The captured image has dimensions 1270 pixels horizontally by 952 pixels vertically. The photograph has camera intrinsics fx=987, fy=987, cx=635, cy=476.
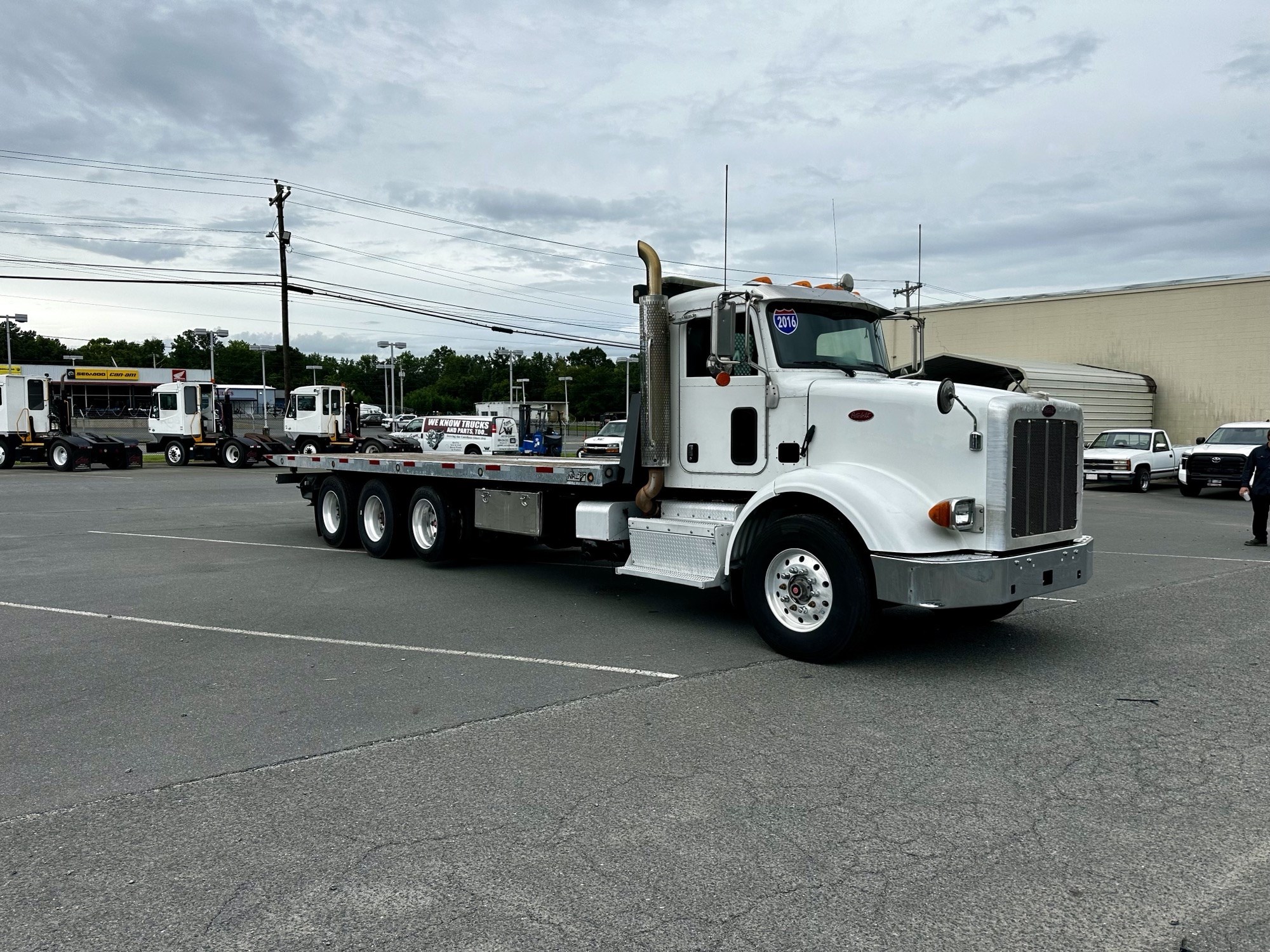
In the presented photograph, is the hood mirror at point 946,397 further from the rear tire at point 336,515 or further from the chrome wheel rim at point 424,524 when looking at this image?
the rear tire at point 336,515

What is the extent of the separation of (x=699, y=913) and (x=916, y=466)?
158 inches

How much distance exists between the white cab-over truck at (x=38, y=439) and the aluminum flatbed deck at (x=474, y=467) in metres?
20.5

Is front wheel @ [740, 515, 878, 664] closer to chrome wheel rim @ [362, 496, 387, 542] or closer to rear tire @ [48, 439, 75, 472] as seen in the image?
chrome wheel rim @ [362, 496, 387, 542]

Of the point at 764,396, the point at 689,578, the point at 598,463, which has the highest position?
the point at 764,396

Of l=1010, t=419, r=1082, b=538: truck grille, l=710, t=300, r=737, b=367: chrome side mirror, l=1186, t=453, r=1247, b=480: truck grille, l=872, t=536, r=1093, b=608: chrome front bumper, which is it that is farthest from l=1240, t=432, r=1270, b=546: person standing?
l=1186, t=453, r=1247, b=480: truck grille

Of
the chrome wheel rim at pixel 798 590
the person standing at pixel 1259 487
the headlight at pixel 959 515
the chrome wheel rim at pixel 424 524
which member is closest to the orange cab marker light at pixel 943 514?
the headlight at pixel 959 515

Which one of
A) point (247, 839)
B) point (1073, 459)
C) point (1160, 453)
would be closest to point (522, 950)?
point (247, 839)

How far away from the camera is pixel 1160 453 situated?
87.5 feet

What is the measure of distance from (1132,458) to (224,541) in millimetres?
22524

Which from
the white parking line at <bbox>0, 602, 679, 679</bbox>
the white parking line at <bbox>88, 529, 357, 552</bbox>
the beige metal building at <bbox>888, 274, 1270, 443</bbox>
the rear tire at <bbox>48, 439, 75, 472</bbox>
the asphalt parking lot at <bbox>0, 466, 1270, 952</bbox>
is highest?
the beige metal building at <bbox>888, 274, 1270, 443</bbox>

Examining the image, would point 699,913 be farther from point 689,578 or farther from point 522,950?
point 689,578

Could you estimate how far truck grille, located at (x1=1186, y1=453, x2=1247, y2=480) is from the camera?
2278cm

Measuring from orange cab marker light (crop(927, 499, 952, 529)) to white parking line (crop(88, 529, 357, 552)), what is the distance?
840 centimetres

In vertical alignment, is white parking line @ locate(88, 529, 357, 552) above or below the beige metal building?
below
